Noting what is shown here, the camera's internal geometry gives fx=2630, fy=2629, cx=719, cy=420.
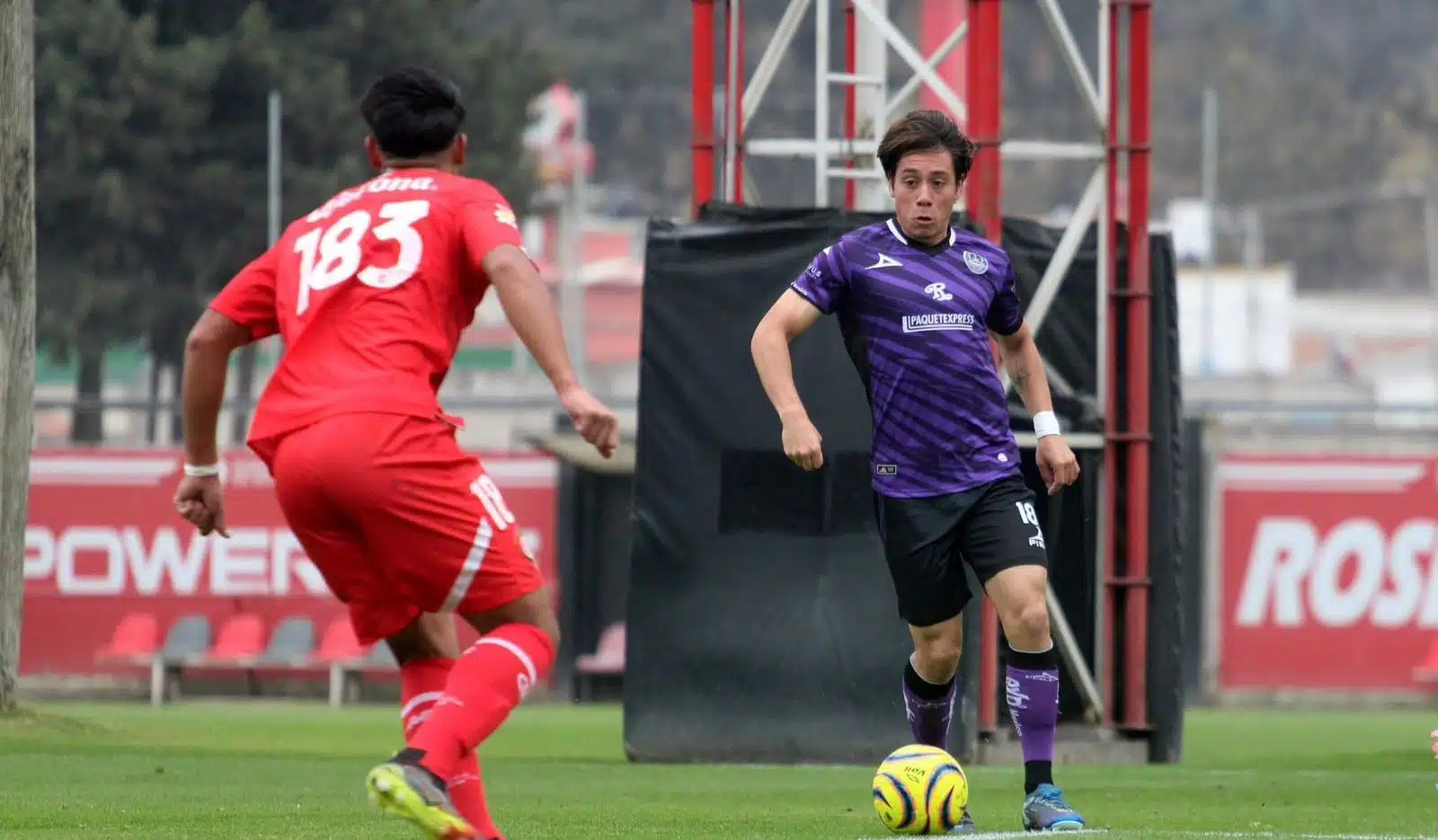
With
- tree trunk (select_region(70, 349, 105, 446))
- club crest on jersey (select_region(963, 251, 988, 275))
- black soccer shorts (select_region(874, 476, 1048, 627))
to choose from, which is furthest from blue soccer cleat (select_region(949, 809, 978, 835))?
tree trunk (select_region(70, 349, 105, 446))

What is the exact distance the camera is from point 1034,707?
8.20 metres

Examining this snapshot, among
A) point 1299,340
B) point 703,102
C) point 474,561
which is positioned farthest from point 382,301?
point 1299,340

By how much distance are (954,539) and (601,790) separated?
9.86ft

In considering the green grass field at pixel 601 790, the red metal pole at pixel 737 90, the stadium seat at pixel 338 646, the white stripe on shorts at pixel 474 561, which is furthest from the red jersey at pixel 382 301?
the stadium seat at pixel 338 646

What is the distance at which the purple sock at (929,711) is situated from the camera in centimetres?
852

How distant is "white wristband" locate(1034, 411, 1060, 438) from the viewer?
842 centimetres

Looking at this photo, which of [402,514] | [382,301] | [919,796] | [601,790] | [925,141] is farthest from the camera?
[601,790]

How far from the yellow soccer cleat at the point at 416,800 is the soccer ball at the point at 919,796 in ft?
7.54

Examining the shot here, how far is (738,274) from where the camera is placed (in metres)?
13.2

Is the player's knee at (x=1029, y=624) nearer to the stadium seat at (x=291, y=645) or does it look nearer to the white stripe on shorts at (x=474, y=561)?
the white stripe on shorts at (x=474, y=561)

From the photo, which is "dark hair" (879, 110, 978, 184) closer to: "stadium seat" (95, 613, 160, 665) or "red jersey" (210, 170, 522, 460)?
"red jersey" (210, 170, 522, 460)

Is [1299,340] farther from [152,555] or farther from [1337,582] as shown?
[152,555]

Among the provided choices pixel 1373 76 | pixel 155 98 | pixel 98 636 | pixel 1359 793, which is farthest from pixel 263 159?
pixel 1373 76

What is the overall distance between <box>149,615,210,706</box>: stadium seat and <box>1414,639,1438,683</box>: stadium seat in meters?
10.4
